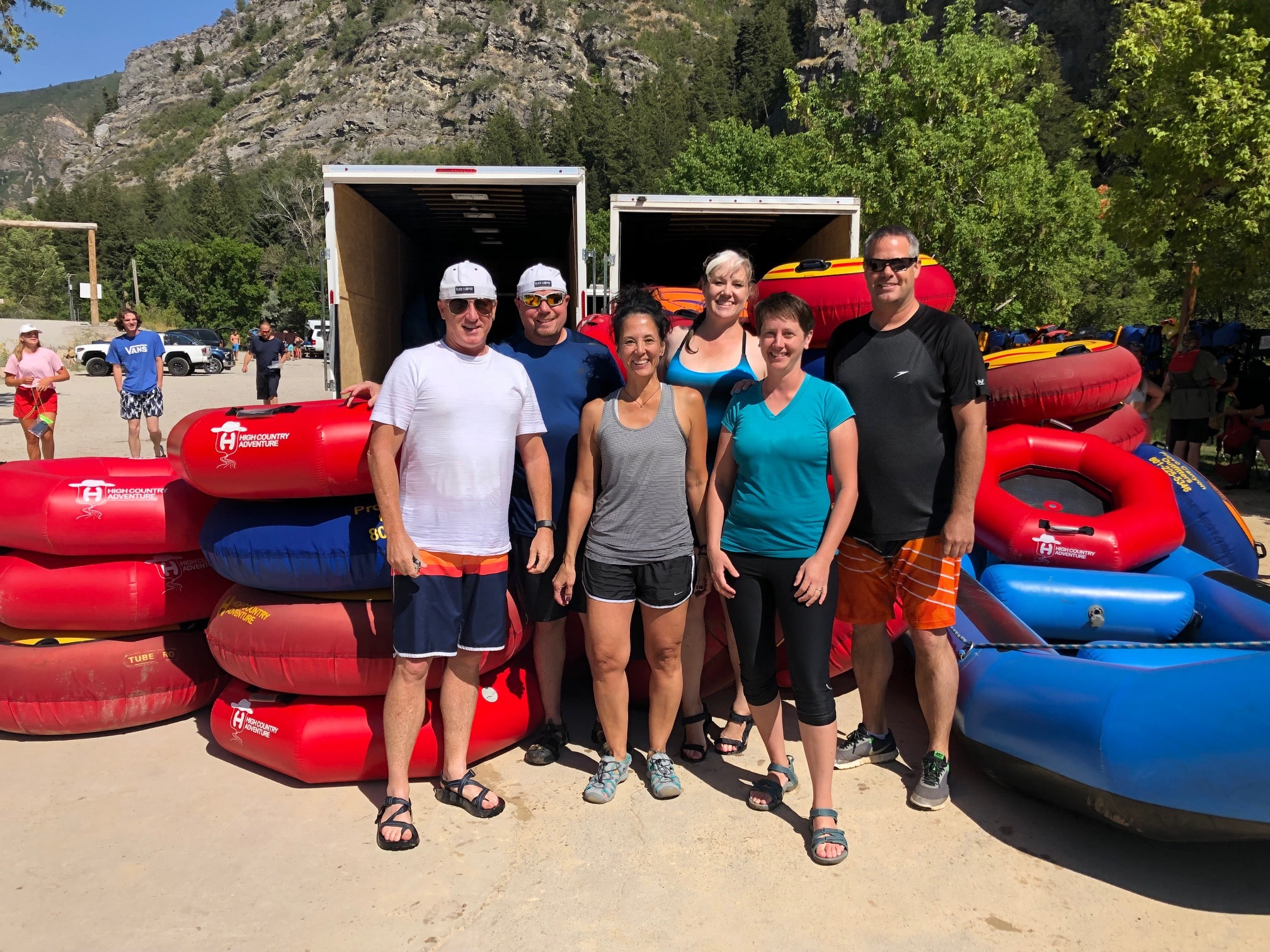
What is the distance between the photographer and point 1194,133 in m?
11.7

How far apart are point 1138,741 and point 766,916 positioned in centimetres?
132

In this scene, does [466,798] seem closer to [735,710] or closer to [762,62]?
[735,710]

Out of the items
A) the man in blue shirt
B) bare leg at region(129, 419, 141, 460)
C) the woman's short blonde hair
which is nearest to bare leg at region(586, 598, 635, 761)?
the woman's short blonde hair

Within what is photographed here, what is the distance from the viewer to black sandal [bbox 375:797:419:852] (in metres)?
3.04

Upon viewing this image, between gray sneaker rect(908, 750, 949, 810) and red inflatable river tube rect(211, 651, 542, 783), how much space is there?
164 centimetres

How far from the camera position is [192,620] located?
158 inches

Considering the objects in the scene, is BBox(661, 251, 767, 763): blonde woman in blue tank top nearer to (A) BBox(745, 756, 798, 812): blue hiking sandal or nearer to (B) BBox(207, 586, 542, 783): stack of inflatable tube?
(A) BBox(745, 756, 798, 812): blue hiking sandal

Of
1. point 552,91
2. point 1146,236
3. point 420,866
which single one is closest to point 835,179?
point 1146,236

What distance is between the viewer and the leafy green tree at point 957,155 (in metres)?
15.8

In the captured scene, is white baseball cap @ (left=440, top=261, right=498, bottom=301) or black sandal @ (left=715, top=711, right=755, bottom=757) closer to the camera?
white baseball cap @ (left=440, top=261, right=498, bottom=301)

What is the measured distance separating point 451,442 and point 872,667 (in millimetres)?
1940

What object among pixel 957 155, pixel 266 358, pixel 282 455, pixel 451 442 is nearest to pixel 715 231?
pixel 282 455

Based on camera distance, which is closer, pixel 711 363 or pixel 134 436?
pixel 711 363

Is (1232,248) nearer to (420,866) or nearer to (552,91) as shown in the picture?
(420,866)
